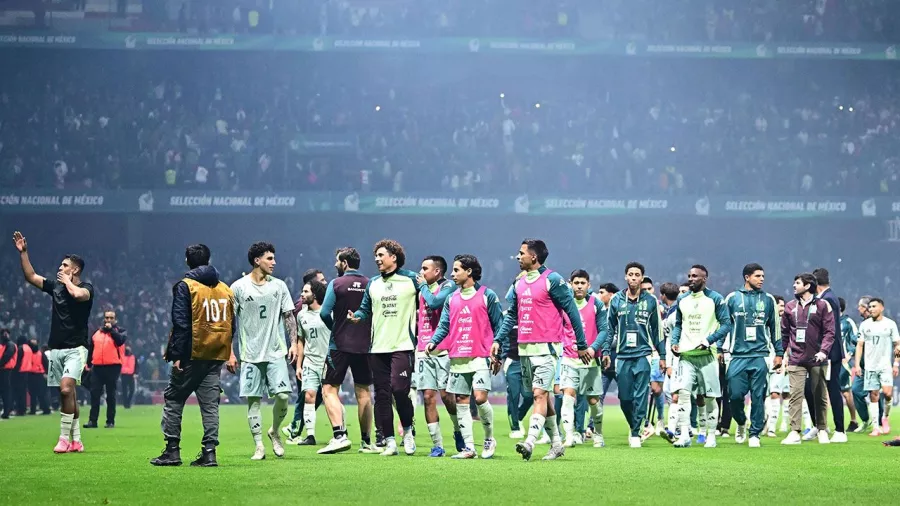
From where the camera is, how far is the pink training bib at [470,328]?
12.9 meters

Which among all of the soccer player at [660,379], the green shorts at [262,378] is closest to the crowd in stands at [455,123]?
Result: the soccer player at [660,379]

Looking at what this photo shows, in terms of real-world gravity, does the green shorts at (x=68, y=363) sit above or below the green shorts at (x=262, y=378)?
above

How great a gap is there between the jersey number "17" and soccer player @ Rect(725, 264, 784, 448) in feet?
21.9

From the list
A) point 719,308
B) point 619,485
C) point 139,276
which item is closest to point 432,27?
point 139,276

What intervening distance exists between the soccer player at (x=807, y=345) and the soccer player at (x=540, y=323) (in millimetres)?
4677

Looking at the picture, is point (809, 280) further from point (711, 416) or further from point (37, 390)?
point (37, 390)

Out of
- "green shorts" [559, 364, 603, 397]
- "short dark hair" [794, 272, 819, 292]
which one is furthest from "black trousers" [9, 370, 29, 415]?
"short dark hair" [794, 272, 819, 292]

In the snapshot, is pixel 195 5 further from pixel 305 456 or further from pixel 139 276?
pixel 305 456

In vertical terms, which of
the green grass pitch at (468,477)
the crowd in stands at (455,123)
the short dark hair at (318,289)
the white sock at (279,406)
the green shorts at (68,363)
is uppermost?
the crowd in stands at (455,123)

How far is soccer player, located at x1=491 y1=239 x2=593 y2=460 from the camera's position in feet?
41.2

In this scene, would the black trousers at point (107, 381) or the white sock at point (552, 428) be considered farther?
the black trousers at point (107, 381)

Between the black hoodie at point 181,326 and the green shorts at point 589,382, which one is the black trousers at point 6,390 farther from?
the black hoodie at point 181,326

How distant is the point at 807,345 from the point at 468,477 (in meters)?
7.25

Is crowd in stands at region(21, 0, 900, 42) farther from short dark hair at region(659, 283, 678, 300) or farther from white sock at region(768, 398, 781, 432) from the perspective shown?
short dark hair at region(659, 283, 678, 300)
